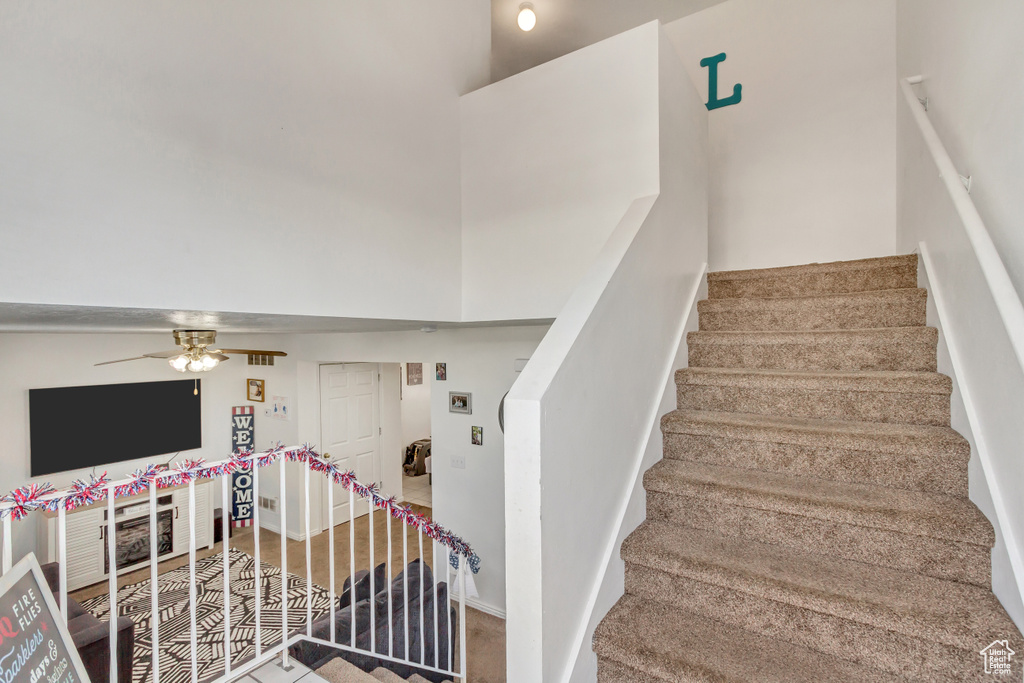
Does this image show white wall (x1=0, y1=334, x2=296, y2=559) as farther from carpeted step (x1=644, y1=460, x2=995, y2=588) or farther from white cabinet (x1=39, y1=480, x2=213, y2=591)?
carpeted step (x1=644, y1=460, x2=995, y2=588)

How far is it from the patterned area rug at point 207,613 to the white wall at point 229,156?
2.65m

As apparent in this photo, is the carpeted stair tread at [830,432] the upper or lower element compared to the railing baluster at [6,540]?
upper

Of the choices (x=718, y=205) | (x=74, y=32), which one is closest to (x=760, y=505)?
(x=74, y=32)

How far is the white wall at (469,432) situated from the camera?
13.0 feet

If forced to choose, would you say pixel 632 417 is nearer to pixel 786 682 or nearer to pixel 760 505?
pixel 760 505

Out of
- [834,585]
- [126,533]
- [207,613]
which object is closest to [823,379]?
[834,585]

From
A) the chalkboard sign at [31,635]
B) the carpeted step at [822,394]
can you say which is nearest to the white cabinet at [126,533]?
Result: the chalkboard sign at [31,635]

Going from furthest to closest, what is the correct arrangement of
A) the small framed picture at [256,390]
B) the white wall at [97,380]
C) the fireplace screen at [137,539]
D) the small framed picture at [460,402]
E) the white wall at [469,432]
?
1. the small framed picture at [256,390]
2. the fireplace screen at [137,539]
3. the white wall at [97,380]
4. the small framed picture at [460,402]
5. the white wall at [469,432]

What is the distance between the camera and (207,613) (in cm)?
411

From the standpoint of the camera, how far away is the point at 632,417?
5.69ft

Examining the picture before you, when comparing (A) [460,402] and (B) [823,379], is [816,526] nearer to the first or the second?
(B) [823,379]

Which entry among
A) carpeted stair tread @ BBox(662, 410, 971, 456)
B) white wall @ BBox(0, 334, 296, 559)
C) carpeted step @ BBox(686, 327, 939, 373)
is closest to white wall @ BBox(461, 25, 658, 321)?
carpeted step @ BBox(686, 327, 939, 373)

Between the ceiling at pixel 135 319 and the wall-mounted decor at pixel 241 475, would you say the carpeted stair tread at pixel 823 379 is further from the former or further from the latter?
the wall-mounted decor at pixel 241 475

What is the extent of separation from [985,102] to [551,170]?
155 centimetres
